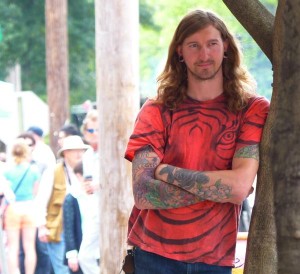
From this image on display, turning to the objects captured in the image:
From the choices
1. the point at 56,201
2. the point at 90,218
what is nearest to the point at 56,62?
the point at 56,201

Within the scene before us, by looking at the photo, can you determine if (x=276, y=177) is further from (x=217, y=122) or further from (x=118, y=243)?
(x=118, y=243)

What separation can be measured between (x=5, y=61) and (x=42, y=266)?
22.2 meters

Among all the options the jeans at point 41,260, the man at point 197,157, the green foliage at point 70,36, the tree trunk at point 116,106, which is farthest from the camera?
the green foliage at point 70,36

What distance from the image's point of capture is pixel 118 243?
9.52 meters

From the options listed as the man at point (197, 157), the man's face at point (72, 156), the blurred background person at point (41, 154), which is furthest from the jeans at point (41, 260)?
the man at point (197, 157)

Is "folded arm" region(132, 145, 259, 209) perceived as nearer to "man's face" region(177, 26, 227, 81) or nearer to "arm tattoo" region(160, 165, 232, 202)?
"arm tattoo" region(160, 165, 232, 202)

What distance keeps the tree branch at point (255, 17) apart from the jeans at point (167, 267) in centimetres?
100

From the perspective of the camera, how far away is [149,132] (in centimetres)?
482

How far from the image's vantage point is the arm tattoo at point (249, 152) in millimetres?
4648

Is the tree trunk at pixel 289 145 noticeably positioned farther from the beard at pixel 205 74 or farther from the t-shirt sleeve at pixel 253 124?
the beard at pixel 205 74

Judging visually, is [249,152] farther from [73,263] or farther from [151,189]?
[73,263]

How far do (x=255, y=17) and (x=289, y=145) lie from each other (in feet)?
5.18

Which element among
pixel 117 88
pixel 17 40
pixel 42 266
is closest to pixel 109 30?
pixel 117 88

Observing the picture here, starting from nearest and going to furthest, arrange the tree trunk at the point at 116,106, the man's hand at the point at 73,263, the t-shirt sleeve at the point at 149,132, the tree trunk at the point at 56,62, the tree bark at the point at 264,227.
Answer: the tree bark at the point at 264,227, the t-shirt sleeve at the point at 149,132, the tree trunk at the point at 116,106, the man's hand at the point at 73,263, the tree trunk at the point at 56,62
